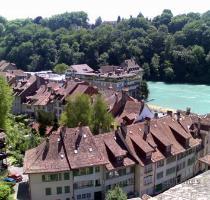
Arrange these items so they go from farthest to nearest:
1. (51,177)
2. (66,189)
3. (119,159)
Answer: (119,159) < (66,189) < (51,177)

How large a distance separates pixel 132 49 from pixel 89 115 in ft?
325

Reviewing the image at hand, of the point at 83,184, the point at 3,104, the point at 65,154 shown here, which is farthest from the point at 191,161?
the point at 3,104

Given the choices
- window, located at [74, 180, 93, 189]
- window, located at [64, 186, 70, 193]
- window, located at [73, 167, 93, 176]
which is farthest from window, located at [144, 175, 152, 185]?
window, located at [64, 186, 70, 193]

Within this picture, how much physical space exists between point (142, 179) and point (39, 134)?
2318 centimetres

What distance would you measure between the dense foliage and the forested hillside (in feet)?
287

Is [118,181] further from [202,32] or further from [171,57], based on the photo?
[202,32]

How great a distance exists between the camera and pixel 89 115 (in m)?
51.8

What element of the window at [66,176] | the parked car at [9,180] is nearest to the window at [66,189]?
the window at [66,176]

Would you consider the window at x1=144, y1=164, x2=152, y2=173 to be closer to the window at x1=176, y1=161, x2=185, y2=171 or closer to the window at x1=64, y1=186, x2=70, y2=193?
the window at x1=176, y1=161, x2=185, y2=171

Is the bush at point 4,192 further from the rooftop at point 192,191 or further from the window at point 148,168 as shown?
the rooftop at point 192,191

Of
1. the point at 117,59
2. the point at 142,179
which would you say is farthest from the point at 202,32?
the point at 142,179

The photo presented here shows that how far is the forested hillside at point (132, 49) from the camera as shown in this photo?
141 m

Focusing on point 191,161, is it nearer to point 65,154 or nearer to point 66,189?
point 66,189

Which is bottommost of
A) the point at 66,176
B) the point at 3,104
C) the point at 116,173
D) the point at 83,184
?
the point at 83,184
